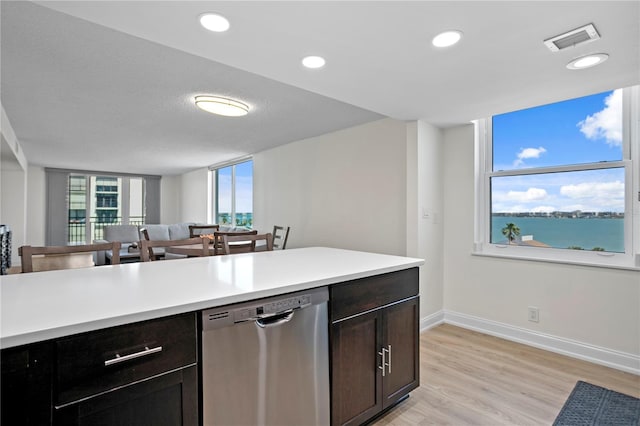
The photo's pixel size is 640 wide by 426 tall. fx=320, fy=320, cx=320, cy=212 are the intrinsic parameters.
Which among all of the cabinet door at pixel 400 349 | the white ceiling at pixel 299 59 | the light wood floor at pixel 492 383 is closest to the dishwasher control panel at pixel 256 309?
the cabinet door at pixel 400 349

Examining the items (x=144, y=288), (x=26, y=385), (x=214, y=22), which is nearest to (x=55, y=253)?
(x=144, y=288)

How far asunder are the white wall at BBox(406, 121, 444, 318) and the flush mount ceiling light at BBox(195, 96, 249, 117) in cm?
175

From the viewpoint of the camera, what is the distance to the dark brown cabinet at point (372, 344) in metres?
1.59

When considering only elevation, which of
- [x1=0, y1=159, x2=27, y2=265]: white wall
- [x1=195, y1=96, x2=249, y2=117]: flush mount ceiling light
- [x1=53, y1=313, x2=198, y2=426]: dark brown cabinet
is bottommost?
[x1=53, y1=313, x2=198, y2=426]: dark brown cabinet

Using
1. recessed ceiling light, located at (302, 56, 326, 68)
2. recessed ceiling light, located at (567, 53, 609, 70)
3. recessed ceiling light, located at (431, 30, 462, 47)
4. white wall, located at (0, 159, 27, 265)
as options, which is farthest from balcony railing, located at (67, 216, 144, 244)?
recessed ceiling light, located at (567, 53, 609, 70)

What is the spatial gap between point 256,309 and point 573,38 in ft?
6.89

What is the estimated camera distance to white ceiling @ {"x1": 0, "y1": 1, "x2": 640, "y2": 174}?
1.49 metres

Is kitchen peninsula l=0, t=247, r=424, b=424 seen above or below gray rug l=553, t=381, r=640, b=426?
above

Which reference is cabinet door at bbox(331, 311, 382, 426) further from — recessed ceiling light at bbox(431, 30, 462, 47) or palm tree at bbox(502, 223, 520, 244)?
palm tree at bbox(502, 223, 520, 244)

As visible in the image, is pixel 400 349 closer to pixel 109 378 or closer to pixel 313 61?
pixel 109 378

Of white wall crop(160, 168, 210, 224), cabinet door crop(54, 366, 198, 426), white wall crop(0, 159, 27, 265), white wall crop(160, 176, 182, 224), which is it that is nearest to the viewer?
cabinet door crop(54, 366, 198, 426)

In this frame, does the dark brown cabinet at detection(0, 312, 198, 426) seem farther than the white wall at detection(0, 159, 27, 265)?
No

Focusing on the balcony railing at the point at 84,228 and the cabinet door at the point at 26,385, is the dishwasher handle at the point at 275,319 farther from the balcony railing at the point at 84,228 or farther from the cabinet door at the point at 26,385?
the balcony railing at the point at 84,228

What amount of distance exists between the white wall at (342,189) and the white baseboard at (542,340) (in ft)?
2.90
